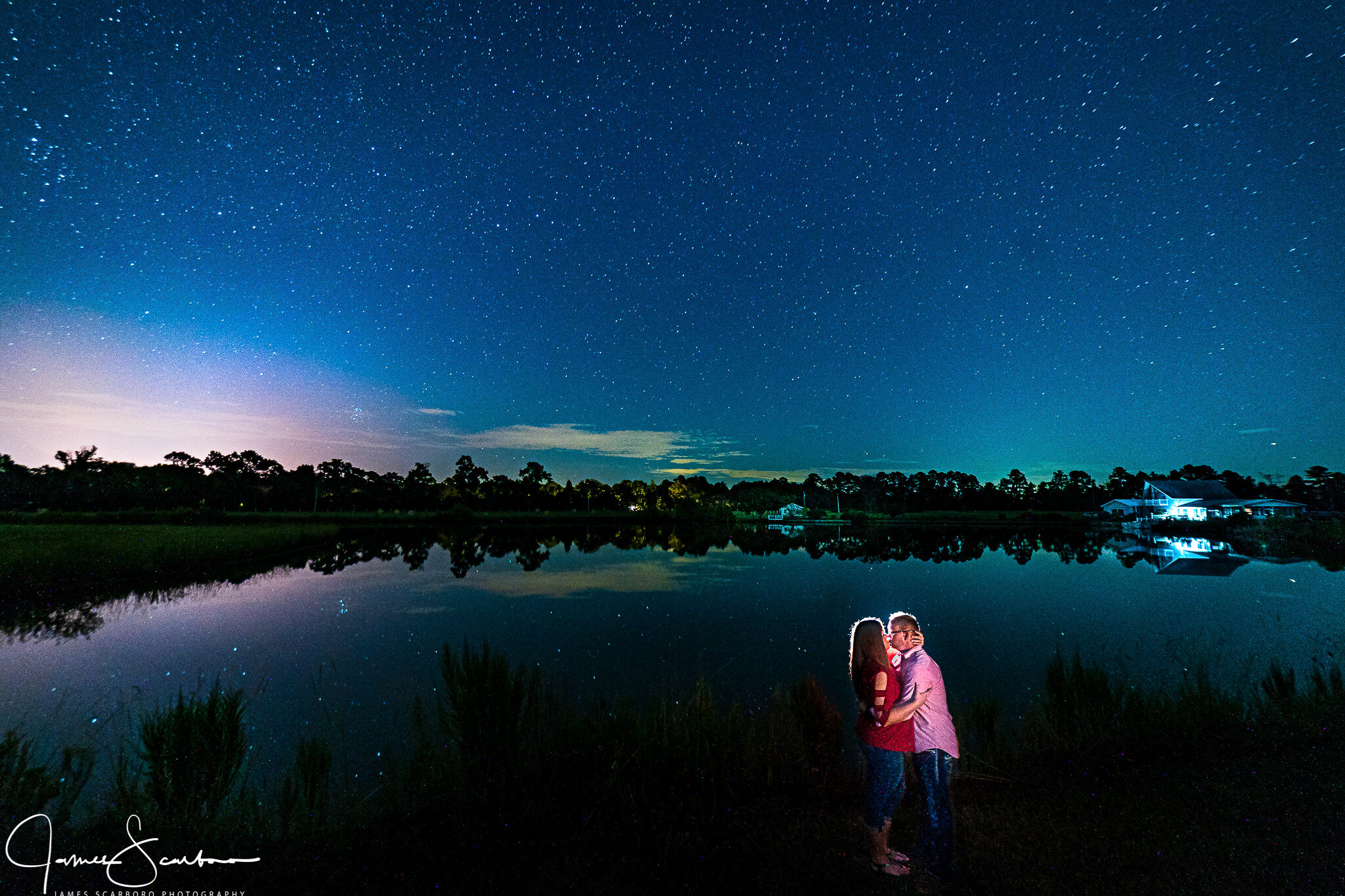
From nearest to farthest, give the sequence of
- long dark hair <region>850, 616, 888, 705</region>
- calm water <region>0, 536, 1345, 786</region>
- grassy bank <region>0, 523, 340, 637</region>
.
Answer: long dark hair <region>850, 616, 888, 705</region>, calm water <region>0, 536, 1345, 786</region>, grassy bank <region>0, 523, 340, 637</region>

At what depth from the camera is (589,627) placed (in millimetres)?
15594

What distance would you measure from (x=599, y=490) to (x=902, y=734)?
10712 cm

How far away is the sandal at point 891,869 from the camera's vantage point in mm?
4066

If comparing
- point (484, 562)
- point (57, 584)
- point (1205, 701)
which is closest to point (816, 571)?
point (484, 562)

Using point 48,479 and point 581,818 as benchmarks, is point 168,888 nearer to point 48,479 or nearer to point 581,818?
point 581,818

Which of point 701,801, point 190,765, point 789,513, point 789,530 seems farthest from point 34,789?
point 789,513

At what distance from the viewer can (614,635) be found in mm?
14695

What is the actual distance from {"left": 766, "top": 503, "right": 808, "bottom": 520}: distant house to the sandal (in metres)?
92.1

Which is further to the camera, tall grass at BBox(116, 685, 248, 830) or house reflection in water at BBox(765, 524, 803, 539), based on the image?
house reflection in water at BBox(765, 524, 803, 539)

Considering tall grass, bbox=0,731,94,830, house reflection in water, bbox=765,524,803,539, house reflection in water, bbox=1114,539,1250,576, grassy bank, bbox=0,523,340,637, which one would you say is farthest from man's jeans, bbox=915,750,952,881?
house reflection in water, bbox=765,524,803,539

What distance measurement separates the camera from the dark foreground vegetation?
423 cm

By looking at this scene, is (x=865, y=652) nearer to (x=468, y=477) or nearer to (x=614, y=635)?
(x=614, y=635)

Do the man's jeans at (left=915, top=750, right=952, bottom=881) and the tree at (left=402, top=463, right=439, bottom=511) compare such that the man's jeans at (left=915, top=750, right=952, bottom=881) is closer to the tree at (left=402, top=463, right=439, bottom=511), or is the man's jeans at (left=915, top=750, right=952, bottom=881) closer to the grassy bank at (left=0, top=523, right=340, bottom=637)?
the grassy bank at (left=0, top=523, right=340, bottom=637)

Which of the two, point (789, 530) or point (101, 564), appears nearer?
point (101, 564)
